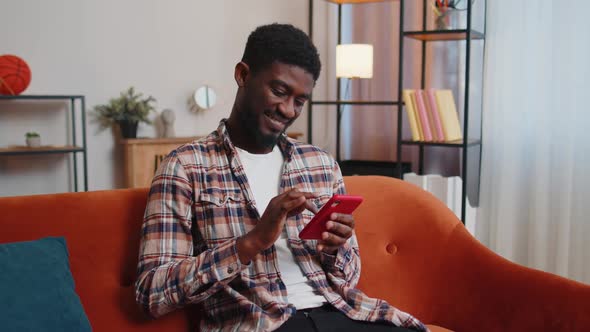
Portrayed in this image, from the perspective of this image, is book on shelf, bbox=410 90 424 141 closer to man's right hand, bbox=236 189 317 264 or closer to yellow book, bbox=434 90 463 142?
yellow book, bbox=434 90 463 142

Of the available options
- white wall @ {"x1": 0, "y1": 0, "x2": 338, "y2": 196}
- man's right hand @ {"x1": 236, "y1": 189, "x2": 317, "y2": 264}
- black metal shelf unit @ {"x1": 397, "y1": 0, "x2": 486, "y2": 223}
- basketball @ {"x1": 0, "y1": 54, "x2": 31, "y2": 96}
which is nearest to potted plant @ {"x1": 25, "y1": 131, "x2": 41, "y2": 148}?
white wall @ {"x1": 0, "y1": 0, "x2": 338, "y2": 196}

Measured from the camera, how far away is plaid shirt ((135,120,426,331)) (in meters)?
1.34

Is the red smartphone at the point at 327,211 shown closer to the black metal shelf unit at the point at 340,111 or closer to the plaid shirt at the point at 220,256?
the plaid shirt at the point at 220,256

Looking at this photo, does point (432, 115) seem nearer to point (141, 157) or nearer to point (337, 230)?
point (141, 157)

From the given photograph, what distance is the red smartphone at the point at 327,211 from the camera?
4.34 ft

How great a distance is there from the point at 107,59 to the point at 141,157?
24.0 inches

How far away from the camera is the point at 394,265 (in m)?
1.82

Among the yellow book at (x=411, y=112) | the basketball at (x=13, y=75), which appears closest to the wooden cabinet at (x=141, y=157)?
the basketball at (x=13, y=75)

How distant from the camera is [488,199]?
3.48 meters

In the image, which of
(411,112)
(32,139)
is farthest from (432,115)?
(32,139)

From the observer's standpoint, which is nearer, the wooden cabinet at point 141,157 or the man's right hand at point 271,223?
the man's right hand at point 271,223

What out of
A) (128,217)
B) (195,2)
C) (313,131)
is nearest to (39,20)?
(195,2)

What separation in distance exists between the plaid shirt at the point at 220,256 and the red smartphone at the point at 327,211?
0.41 ft

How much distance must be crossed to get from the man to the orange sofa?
0.56 feet
